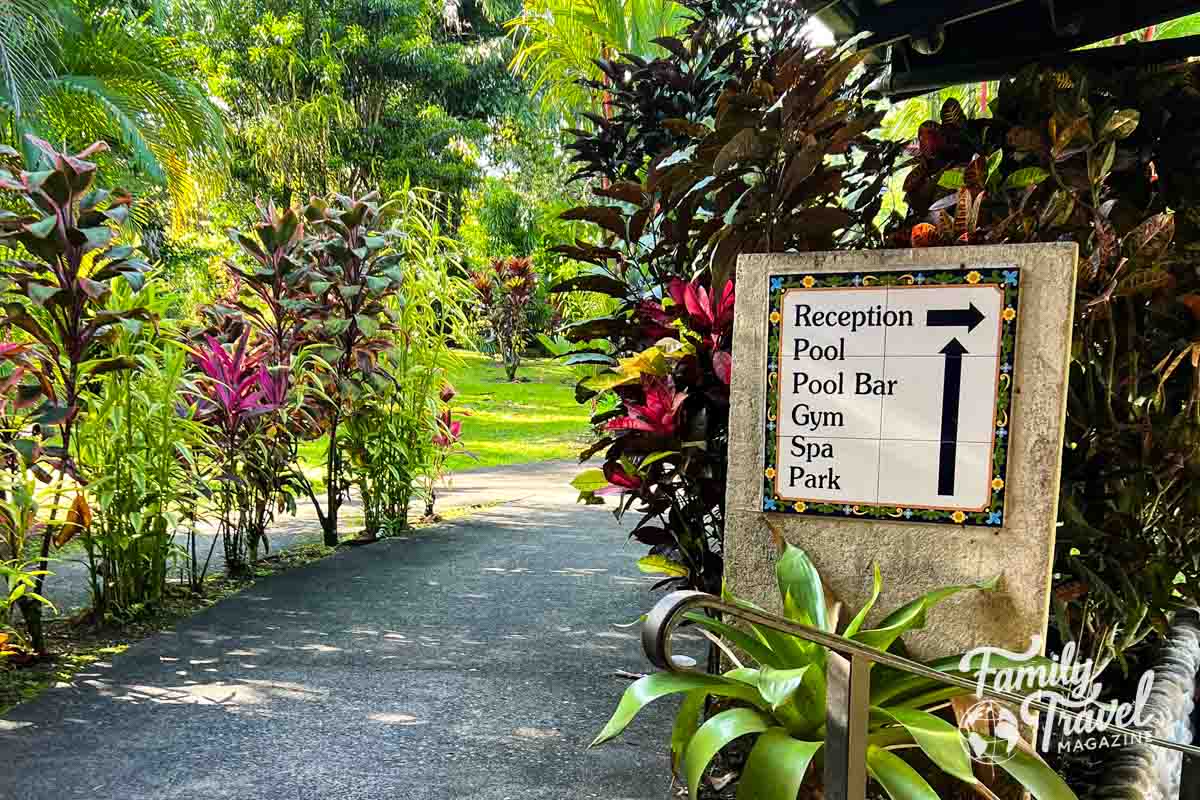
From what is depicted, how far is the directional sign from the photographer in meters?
1.75

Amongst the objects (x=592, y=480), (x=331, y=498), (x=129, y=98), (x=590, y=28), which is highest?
(x=590, y=28)

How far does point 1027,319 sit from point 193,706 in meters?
2.48

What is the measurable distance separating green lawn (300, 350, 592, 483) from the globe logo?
154 inches

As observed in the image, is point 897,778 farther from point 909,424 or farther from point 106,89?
point 106,89

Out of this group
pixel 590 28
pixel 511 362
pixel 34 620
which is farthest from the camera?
pixel 511 362

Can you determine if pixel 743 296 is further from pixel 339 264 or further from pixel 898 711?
pixel 339 264


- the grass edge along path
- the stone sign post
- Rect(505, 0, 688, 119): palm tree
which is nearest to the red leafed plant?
the grass edge along path

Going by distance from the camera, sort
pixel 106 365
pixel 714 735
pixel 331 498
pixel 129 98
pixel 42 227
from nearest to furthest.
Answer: pixel 714 735, pixel 42 227, pixel 106 365, pixel 331 498, pixel 129 98

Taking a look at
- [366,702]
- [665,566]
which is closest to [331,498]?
[366,702]

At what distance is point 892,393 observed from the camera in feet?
5.98

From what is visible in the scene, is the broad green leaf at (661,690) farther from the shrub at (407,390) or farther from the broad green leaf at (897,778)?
the shrub at (407,390)

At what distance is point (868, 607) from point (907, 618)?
79 millimetres

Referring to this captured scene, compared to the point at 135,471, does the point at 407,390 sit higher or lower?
higher

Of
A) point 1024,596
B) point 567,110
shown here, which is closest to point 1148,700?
point 1024,596
